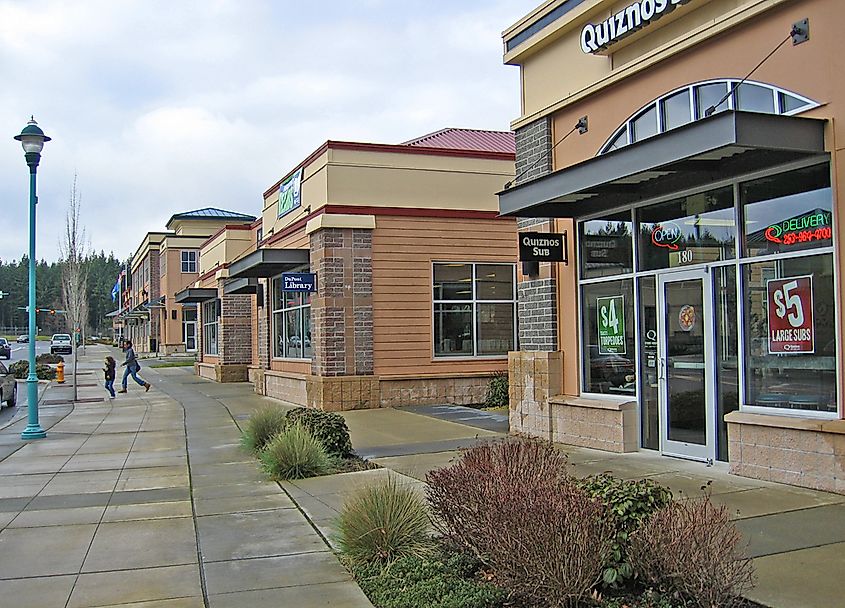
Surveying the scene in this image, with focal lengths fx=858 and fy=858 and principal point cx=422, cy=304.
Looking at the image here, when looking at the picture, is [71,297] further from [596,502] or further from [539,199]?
[596,502]

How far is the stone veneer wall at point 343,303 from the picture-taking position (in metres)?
19.8

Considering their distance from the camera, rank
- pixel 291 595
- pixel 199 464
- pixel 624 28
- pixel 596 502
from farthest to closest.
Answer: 1. pixel 199 464
2. pixel 624 28
3. pixel 291 595
4. pixel 596 502

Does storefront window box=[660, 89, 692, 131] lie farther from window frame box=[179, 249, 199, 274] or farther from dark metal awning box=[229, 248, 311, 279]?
window frame box=[179, 249, 199, 274]

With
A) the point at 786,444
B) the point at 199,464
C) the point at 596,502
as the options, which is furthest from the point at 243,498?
the point at 786,444

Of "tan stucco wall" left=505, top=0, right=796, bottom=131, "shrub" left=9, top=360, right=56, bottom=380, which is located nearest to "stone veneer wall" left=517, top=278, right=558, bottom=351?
"tan stucco wall" left=505, top=0, right=796, bottom=131

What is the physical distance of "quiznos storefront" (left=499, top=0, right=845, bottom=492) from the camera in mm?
8852

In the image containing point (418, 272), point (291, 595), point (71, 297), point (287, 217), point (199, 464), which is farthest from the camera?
point (71, 297)

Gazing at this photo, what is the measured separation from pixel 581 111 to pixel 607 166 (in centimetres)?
298

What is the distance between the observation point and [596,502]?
18.9 feet

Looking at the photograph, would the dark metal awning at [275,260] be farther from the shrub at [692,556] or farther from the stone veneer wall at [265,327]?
the shrub at [692,556]

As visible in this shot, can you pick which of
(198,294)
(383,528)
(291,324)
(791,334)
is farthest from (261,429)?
(198,294)

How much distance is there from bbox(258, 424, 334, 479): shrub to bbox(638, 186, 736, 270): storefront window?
5.07 m

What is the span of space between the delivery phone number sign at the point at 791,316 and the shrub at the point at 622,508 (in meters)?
3.88

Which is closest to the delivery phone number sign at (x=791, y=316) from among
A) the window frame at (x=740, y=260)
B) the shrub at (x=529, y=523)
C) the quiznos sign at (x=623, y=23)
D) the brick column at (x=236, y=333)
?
the window frame at (x=740, y=260)
